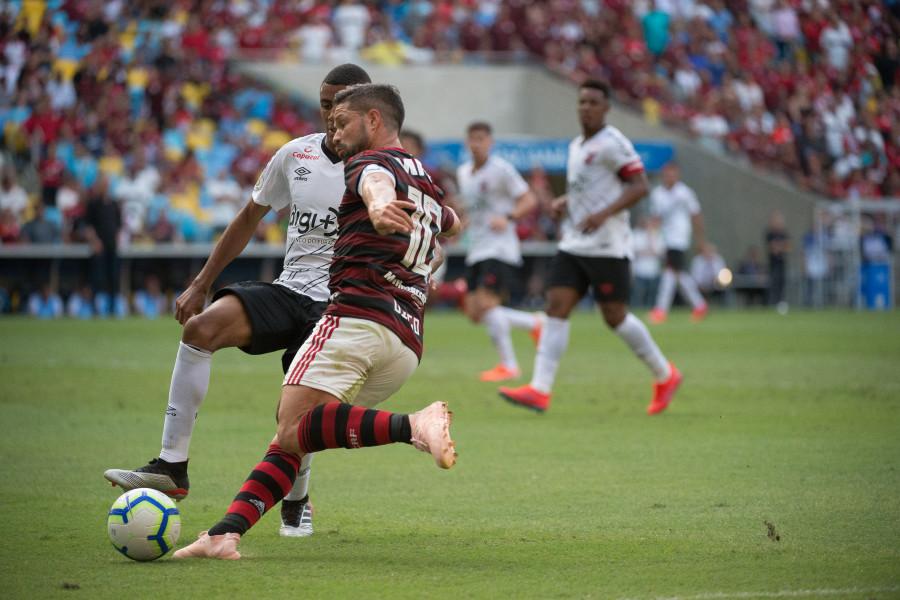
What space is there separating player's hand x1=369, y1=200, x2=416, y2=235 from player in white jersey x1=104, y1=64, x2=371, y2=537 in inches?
44.9

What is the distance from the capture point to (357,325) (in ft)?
18.2

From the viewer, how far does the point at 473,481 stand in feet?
26.1

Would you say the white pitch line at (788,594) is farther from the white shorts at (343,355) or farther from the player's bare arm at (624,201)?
the player's bare arm at (624,201)

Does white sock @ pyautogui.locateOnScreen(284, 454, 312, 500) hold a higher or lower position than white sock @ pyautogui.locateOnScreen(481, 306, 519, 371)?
higher

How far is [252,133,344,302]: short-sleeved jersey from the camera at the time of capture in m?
6.70

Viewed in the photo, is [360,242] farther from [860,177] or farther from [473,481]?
[860,177]

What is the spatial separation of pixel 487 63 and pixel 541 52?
157 cm

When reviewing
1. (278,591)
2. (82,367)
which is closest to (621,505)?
(278,591)

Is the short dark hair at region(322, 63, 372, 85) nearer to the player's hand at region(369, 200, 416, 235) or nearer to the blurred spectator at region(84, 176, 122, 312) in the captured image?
the player's hand at region(369, 200, 416, 235)

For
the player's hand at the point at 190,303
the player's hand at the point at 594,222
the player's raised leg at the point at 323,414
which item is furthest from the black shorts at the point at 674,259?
the player's raised leg at the point at 323,414

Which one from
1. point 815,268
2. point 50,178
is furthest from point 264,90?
point 815,268

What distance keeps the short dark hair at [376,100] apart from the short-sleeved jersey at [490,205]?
9602 millimetres

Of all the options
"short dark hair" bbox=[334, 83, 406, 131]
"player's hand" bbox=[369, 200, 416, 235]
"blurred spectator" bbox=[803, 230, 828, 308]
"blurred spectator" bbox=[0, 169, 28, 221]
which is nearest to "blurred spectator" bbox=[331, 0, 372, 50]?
"blurred spectator" bbox=[0, 169, 28, 221]

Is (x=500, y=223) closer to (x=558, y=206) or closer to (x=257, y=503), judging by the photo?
(x=558, y=206)
